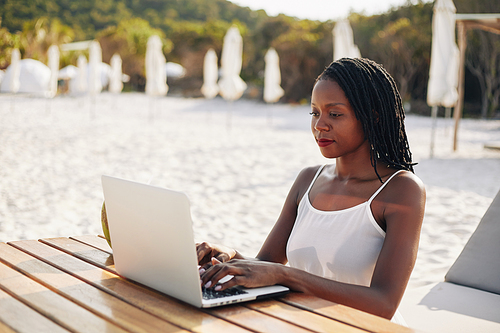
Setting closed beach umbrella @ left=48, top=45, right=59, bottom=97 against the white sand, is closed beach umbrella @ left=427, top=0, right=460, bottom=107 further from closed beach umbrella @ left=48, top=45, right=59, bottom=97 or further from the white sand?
closed beach umbrella @ left=48, top=45, right=59, bottom=97

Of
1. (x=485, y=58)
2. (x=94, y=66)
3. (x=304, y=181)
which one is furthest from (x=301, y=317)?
(x=485, y=58)

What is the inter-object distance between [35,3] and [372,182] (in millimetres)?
34546

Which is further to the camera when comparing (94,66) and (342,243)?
(94,66)

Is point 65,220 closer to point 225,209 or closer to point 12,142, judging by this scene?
point 225,209

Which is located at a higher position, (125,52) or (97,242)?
(125,52)

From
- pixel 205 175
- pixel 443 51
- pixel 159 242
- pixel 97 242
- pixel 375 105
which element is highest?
pixel 443 51

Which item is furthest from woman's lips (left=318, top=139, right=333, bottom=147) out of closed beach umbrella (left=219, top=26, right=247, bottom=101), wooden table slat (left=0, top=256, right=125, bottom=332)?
closed beach umbrella (left=219, top=26, right=247, bottom=101)

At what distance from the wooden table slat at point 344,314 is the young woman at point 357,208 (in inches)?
2.4

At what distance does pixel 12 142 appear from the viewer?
27.3 feet

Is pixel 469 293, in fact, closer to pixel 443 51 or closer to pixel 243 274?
pixel 243 274

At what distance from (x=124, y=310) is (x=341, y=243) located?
2.33 ft

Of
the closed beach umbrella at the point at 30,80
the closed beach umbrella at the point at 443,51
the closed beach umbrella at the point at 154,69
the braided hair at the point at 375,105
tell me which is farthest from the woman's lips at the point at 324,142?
the closed beach umbrella at the point at 30,80

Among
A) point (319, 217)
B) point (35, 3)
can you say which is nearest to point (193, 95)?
point (35, 3)

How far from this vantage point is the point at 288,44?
80.8ft
